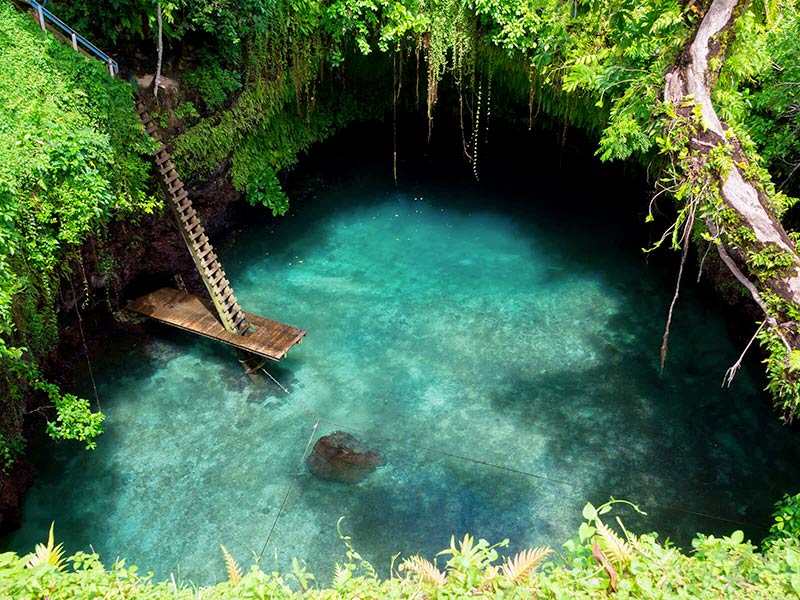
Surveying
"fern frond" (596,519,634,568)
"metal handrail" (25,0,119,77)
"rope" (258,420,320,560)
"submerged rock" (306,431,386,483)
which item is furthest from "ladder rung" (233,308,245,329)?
"fern frond" (596,519,634,568)

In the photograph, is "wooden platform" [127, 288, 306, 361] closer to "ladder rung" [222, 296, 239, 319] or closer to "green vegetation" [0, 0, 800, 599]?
"ladder rung" [222, 296, 239, 319]

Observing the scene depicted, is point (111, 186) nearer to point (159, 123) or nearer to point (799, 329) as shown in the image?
point (159, 123)

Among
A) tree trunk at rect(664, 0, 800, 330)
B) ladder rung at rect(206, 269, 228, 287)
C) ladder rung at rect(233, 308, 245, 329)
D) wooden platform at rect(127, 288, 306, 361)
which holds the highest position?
tree trunk at rect(664, 0, 800, 330)

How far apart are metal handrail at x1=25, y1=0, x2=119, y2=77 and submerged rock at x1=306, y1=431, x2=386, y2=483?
5.56 m

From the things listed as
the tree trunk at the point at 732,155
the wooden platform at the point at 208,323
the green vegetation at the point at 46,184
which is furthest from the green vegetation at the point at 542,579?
the wooden platform at the point at 208,323

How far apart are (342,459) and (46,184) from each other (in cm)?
453

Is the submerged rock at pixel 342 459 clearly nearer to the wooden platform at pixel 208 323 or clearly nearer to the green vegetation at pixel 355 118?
the green vegetation at pixel 355 118

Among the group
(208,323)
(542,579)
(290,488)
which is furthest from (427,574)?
(208,323)

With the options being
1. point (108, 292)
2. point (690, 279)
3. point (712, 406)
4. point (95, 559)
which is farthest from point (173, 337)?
point (690, 279)

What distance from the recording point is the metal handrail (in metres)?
7.94

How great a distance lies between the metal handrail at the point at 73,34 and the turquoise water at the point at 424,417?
3.67 meters

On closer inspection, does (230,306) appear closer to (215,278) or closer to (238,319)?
(238,319)

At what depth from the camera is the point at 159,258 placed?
9.76 m

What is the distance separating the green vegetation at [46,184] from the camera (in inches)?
264
